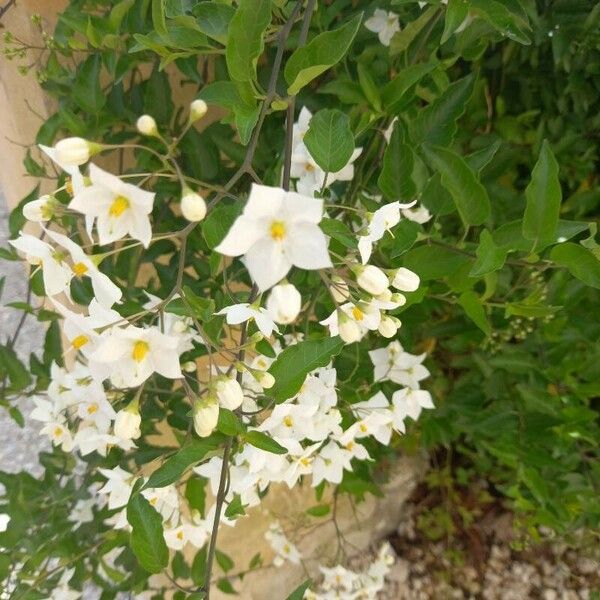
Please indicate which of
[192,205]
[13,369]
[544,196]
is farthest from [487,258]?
[13,369]

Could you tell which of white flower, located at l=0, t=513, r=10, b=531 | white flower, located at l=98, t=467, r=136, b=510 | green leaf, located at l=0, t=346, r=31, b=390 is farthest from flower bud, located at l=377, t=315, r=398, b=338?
white flower, located at l=0, t=513, r=10, b=531

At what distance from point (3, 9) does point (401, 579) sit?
74.9 inches

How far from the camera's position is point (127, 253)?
1000 millimetres

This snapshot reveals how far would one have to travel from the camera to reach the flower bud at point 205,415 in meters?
0.53

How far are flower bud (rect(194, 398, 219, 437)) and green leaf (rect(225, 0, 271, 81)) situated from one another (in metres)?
0.29

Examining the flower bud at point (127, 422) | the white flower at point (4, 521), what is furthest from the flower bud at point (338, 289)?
the white flower at point (4, 521)

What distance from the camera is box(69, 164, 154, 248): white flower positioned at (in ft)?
1.46

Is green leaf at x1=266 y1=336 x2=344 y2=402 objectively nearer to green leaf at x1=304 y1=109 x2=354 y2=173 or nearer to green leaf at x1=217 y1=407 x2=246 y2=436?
green leaf at x1=217 y1=407 x2=246 y2=436

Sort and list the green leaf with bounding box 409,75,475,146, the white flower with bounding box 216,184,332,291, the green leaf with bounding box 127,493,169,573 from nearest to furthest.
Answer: the white flower with bounding box 216,184,332,291 < the green leaf with bounding box 127,493,169,573 < the green leaf with bounding box 409,75,475,146

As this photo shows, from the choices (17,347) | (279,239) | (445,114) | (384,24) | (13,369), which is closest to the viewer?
(279,239)

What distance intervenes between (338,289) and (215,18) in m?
0.29

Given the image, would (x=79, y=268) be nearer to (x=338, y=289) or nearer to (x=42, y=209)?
(x=42, y=209)

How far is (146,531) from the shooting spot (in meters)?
0.66

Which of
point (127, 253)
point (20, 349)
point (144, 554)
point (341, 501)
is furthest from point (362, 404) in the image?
point (341, 501)
